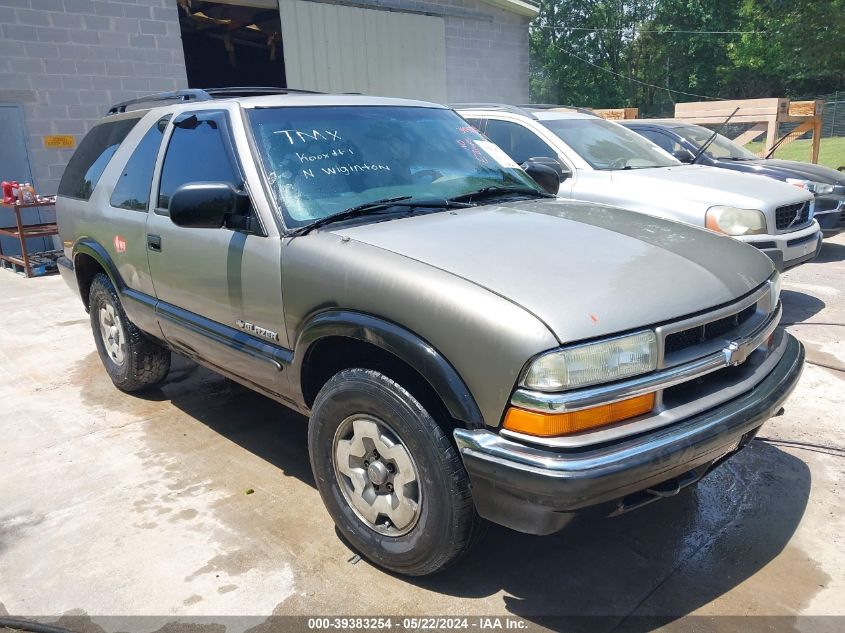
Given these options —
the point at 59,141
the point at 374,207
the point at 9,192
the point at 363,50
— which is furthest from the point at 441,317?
the point at 363,50

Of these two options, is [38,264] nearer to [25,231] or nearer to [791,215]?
[25,231]

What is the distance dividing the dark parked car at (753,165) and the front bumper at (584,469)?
683cm

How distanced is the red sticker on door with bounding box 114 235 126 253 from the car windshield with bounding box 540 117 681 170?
14.3 ft

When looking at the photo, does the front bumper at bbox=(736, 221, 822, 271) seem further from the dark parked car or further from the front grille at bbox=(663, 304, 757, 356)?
the front grille at bbox=(663, 304, 757, 356)

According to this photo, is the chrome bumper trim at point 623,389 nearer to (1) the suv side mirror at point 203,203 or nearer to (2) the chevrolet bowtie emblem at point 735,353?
(2) the chevrolet bowtie emblem at point 735,353

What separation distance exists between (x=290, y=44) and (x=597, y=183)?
25.7ft

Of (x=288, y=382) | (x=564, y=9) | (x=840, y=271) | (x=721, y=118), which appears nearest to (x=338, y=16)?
(x=721, y=118)

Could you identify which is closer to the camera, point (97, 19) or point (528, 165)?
point (528, 165)

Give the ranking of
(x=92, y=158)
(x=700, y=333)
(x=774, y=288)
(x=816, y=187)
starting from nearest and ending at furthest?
(x=700, y=333)
(x=774, y=288)
(x=92, y=158)
(x=816, y=187)

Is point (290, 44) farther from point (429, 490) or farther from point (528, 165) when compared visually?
point (429, 490)

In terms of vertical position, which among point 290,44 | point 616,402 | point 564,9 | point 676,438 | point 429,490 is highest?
point 564,9

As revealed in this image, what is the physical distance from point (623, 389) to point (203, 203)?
1.95 m

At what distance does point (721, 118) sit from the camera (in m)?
12.7

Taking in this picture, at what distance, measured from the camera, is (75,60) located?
32.2 ft
